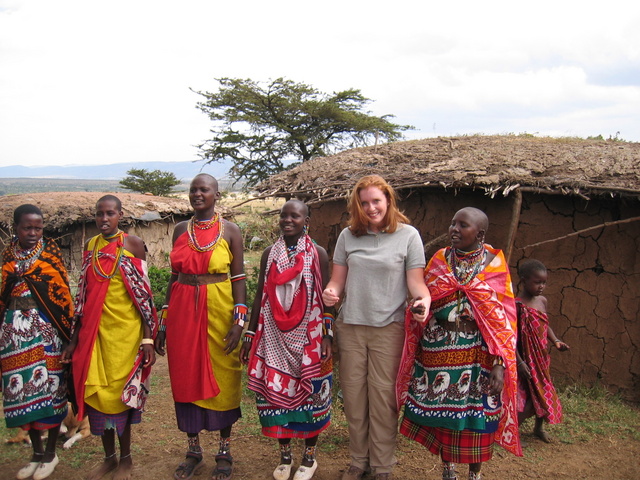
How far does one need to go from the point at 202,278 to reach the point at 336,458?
1.53 m

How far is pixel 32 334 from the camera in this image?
327cm

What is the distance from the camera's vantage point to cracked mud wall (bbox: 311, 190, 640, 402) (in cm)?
443

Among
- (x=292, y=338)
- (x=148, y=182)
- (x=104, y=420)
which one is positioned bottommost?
(x=104, y=420)

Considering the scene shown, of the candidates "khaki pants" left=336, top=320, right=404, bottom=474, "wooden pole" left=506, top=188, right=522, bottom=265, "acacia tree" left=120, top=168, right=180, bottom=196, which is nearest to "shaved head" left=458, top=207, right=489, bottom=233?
"khaki pants" left=336, top=320, right=404, bottom=474

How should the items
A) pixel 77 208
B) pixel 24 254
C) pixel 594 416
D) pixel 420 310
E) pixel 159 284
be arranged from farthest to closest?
pixel 77 208 < pixel 159 284 < pixel 594 416 < pixel 24 254 < pixel 420 310

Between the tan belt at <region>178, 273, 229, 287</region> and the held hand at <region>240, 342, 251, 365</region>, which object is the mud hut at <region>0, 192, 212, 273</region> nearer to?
the tan belt at <region>178, 273, 229, 287</region>

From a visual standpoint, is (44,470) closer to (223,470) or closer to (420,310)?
(223,470)

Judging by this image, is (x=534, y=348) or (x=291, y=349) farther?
(x=534, y=348)

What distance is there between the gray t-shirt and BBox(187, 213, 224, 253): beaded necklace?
0.81 m

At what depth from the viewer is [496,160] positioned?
15.5ft

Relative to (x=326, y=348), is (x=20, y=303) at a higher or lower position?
higher

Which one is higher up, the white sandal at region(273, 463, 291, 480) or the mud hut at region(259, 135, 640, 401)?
the mud hut at region(259, 135, 640, 401)

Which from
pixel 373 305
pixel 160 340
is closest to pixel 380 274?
pixel 373 305

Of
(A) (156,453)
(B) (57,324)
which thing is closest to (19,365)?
Result: (B) (57,324)
